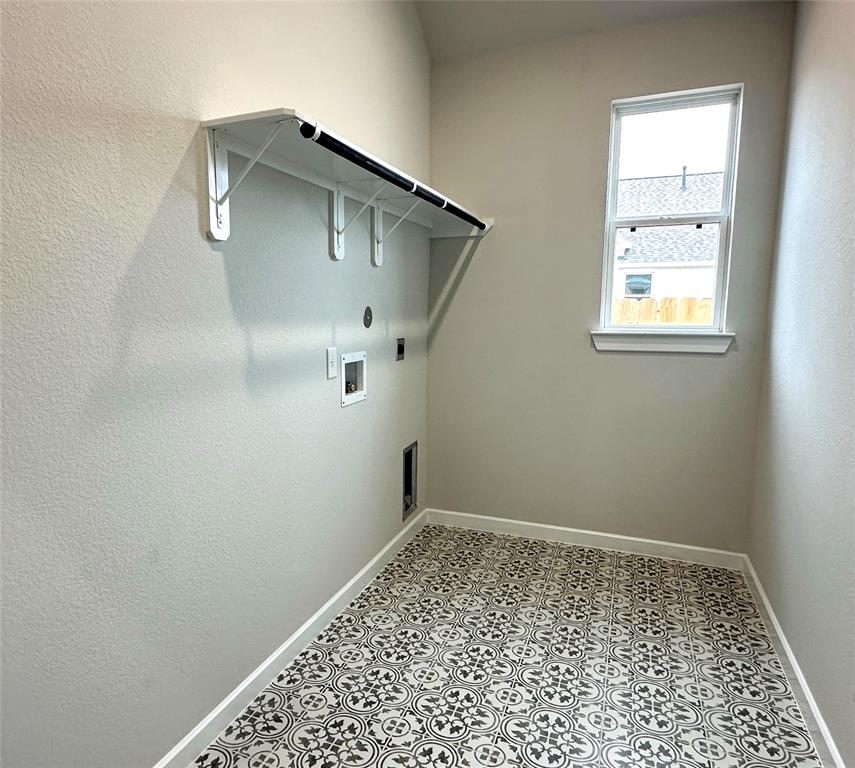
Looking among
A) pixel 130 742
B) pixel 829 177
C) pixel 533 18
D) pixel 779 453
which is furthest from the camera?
pixel 533 18

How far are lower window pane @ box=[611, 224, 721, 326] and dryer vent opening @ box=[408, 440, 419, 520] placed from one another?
1.33 metres

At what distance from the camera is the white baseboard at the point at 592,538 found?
278cm

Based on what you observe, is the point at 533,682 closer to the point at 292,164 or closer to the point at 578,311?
the point at 578,311

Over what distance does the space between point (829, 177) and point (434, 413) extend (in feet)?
7.10

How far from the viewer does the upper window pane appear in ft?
8.61

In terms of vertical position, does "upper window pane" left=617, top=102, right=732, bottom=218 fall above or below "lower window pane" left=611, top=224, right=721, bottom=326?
above

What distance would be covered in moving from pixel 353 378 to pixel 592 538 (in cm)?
168

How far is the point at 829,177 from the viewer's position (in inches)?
71.4

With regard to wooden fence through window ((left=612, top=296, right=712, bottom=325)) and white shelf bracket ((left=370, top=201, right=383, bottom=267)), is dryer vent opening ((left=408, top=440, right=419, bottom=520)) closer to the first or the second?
white shelf bracket ((left=370, top=201, right=383, bottom=267))

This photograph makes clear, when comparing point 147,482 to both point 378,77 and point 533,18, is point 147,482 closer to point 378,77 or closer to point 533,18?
point 378,77

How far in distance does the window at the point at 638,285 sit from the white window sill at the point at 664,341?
227mm

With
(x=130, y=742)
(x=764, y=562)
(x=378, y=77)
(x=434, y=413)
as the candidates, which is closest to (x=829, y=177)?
(x=764, y=562)

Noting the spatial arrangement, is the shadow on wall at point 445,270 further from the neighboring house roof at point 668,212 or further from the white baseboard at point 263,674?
the white baseboard at point 263,674

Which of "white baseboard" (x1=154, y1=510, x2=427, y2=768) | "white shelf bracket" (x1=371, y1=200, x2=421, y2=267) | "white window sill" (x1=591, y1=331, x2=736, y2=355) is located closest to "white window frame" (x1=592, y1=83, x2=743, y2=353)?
"white window sill" (x1=591, y1=331, x2=736, y2=355)
